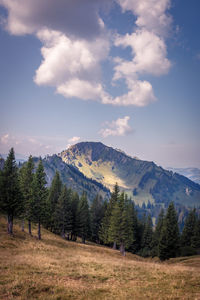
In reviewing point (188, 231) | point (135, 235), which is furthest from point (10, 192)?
point (188, 231)

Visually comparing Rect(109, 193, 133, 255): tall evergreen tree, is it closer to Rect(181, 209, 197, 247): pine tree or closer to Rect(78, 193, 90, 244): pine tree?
Rect(78, 193, 90, 244): pine tree

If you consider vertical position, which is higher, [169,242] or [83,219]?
[83,219]

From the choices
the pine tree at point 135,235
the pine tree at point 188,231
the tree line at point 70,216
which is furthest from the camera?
the pine tree at point 135,235

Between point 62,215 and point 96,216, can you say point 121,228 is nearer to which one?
point 62,215

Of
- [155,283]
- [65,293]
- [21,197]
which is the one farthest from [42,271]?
[21,197]

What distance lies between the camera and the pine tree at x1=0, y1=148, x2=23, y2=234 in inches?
1294

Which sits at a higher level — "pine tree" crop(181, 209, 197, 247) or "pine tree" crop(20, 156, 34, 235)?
"pine tree" crop(20, 156, 34, 235)

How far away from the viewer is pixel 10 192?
33312 millimetres

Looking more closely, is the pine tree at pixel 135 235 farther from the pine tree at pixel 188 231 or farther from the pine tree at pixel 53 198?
the pine tree at pixel 53 198

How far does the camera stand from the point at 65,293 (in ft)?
35.3

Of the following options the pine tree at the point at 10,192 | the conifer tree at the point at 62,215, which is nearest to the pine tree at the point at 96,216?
the conifer tree at the point at 62,215

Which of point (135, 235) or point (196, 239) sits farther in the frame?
point (135, 235)

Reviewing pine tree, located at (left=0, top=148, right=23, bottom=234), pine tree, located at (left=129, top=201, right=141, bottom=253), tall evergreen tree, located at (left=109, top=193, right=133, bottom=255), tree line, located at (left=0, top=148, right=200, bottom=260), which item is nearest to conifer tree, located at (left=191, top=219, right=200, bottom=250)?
tree line, located at (left=0, top=148, right=200, bottom=260)

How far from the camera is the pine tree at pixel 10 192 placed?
32.9m
